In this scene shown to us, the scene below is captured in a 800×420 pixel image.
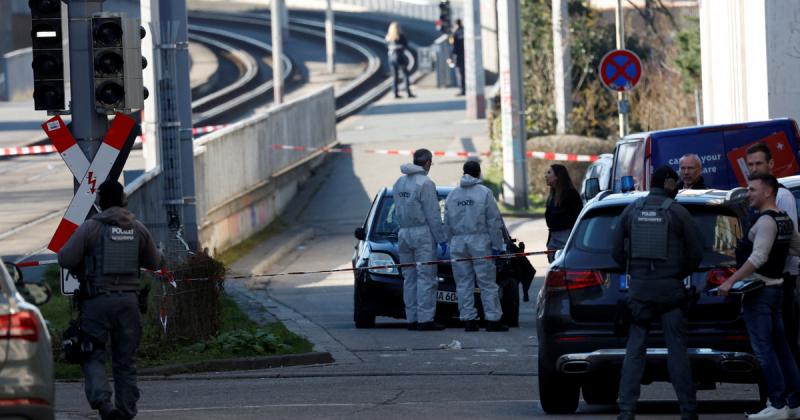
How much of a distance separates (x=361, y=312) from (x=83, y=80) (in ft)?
14.8

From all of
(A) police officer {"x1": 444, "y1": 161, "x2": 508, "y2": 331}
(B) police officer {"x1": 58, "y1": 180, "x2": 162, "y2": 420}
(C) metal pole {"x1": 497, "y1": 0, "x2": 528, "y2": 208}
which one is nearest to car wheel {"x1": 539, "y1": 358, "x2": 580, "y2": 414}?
(B) police officer {"x1": 58, "y1": 180, "x2": 162, "y2": 420}

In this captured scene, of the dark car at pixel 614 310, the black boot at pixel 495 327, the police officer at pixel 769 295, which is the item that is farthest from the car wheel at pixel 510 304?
the police officer at pixel 769 295

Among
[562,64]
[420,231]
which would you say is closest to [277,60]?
[562,64]

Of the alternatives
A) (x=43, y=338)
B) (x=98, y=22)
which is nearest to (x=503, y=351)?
(x=98, y=22)

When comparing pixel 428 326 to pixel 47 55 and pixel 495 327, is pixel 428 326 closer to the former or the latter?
pixel 495 327

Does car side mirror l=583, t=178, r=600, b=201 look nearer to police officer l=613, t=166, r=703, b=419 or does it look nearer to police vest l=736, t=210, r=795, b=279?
police vest l=736, t=210, r=795, b=279

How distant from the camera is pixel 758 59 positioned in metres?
26.1

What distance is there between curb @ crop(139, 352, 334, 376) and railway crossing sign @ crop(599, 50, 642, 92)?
1536 centimetres

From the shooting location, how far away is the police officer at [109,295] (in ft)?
36.7

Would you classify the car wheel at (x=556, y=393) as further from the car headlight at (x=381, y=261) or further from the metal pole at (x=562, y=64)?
the metal pole at (x=562, y=64)

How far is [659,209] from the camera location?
34.7 feet

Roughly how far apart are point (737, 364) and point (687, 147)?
717 cm

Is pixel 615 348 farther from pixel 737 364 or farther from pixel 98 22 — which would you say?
pixel 98 22

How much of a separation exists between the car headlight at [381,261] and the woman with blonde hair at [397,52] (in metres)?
31.3
